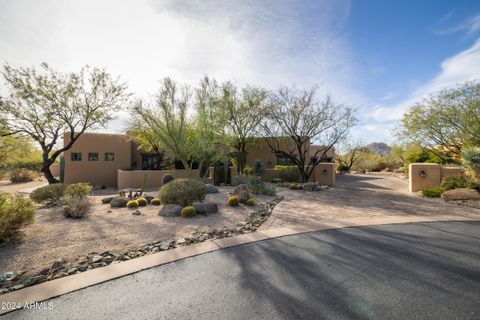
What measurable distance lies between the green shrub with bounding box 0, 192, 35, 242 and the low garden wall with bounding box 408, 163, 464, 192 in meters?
19.0

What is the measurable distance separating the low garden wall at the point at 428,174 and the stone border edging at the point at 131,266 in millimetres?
11084

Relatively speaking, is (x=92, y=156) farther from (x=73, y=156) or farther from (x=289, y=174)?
(x=289, y=174)

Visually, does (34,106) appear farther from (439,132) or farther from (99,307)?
(439,132)

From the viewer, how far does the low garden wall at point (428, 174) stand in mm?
13922

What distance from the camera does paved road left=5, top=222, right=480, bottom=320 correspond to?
2.72m

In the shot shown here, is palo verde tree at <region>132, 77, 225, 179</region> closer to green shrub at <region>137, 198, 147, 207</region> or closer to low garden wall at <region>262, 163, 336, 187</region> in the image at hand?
green shrub at <region>137, 198, 147, 207</region>

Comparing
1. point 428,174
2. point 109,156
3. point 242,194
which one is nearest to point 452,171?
point 428,174

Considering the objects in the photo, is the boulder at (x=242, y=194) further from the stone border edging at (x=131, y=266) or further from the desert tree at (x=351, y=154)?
the desert tree at (x=351, y=154)

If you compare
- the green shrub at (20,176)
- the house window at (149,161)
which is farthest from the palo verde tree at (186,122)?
the green shrub at (20,176)

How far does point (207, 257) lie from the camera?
4316 mm

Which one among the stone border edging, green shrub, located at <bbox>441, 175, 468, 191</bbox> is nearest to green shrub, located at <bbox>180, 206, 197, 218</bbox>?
the stone border edging

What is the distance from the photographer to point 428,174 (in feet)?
46.4

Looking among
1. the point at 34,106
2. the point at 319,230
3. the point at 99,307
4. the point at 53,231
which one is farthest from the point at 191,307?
the point at 34,106

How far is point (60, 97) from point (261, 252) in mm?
17643
